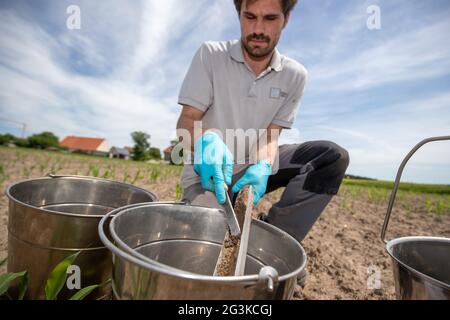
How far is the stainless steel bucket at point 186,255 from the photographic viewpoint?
59 cm

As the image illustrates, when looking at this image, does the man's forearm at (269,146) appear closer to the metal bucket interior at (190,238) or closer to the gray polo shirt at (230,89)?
the gray polo shirt at (230,89)

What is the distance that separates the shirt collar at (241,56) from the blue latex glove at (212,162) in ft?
2.76

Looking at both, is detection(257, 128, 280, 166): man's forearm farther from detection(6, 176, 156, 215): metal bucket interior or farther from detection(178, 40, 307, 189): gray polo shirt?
detection(6, 176, 156, 215): metal bucket interior

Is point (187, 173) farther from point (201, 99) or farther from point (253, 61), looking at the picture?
point (253, 61)

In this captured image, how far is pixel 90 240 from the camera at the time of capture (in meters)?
1.10

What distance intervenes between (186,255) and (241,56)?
1444mm

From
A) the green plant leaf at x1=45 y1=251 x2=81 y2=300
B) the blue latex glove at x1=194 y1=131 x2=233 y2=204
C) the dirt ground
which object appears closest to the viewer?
the green plant leaf at x1=45 y1=251 x2=81 y2=300

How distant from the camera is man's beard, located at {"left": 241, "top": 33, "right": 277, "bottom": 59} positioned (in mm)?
1813

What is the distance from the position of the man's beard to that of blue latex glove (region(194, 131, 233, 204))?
0.85 metres

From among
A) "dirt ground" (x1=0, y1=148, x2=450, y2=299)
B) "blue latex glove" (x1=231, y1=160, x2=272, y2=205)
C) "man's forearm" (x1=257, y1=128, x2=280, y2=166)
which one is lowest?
"dirt ground" (x1=0, y1=148, x2=450, y2=299)

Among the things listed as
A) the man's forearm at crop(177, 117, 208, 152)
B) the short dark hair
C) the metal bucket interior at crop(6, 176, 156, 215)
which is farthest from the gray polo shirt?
the metal bucket interior at crop(6, 176, 156, 215)

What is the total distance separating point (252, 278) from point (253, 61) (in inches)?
68.1

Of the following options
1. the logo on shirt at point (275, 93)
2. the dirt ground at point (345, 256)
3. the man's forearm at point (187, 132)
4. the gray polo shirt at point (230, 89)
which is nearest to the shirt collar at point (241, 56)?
the gray polo shirt at point (230, 89)

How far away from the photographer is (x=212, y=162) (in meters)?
1.23
